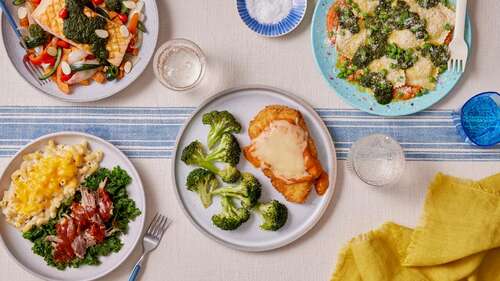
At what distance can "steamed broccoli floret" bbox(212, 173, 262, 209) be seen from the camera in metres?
2.53

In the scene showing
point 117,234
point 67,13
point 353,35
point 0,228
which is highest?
point 353,35

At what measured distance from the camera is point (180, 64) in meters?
2.54

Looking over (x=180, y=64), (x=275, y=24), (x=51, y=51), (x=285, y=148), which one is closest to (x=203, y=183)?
(x=285, y=148)

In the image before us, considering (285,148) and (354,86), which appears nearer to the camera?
(285,148)

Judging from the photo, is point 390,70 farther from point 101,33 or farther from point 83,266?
point 83,266

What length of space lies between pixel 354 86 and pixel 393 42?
0.25 m

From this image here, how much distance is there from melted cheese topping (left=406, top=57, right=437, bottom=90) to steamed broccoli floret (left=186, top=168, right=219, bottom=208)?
94cm

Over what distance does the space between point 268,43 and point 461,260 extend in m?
1.22

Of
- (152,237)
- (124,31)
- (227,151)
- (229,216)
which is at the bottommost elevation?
(152,237)

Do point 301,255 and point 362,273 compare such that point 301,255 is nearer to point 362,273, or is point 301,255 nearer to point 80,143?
point 362,273

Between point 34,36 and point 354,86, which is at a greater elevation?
point 354,86

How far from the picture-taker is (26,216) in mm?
2529

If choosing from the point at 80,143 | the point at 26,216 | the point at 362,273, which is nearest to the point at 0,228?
the point at 26,216

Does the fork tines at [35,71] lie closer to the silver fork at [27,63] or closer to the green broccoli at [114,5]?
→ the silver fork at [27,63]
